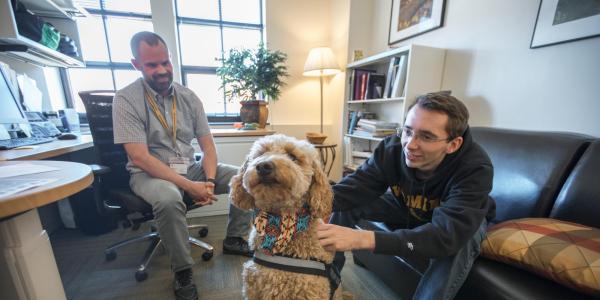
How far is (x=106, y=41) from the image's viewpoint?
108 inches

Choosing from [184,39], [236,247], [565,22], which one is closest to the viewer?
[565,22]

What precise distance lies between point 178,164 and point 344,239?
129cm

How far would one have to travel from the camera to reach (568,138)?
109 centimetres

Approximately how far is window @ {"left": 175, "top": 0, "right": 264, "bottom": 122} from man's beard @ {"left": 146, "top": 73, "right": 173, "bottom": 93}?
159 cm

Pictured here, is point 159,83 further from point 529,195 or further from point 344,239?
point 529,195

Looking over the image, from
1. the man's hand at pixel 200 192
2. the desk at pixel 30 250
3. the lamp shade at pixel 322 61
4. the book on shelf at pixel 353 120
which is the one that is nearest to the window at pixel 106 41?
the lamp shade at pixel 322 61

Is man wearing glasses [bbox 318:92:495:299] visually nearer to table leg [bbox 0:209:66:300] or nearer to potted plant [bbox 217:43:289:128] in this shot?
table leg [bbox 0:209:66:300]

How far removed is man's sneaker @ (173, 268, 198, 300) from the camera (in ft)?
4.16

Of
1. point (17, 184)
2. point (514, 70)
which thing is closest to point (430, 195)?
point (514, 70)

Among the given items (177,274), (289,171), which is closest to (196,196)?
(177,274)

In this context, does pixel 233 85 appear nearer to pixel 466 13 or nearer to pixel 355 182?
pixel 355 182

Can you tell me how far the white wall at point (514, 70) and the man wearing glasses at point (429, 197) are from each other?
2.47 feet

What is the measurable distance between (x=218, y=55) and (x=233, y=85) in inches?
32.7

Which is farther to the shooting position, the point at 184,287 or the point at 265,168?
the point at 184,287
